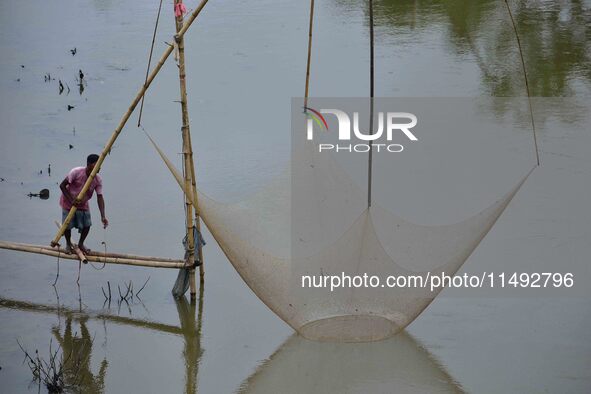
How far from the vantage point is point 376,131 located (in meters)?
6.47

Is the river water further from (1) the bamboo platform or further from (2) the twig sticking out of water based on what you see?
(1) the bamboo platform

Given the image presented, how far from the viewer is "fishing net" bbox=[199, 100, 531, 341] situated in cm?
425

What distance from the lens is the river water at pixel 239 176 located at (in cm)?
425

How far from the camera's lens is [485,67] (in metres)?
7.43

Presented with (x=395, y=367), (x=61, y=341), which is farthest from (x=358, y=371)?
(x=61, y=341)

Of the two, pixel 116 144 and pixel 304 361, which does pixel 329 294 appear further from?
pixel 116 144

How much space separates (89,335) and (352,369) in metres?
1.19

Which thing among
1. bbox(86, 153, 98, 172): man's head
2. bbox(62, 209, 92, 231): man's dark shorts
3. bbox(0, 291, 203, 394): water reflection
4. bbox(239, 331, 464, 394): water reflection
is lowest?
bbox(239, 331, 464, 394): water reflection

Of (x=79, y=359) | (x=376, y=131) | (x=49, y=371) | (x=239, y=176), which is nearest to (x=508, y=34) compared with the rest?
(x=376, y=131)

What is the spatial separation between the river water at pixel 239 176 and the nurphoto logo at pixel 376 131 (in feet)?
1.01

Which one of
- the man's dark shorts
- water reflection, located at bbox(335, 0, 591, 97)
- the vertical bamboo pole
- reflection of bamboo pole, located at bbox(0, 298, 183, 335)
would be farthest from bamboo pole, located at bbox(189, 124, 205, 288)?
water reflection, located at bbox(335, 0, 591, 97)

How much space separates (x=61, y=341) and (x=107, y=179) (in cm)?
183

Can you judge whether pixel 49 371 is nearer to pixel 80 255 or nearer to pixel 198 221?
pixel 80 255

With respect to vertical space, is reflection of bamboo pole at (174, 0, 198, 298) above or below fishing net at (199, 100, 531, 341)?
above
